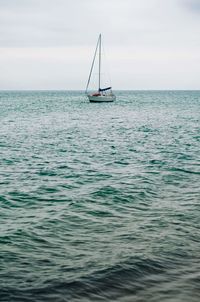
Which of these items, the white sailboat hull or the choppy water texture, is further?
the white sailboat hull

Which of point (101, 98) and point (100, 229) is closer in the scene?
point (100, 229)

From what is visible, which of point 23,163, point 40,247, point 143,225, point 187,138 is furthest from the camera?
point 187,138

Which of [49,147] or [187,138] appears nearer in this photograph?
[49,147]

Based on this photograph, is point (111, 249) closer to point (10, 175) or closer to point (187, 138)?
point (10, 175)

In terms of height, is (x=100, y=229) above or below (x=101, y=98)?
below

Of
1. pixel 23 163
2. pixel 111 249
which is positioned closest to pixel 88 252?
pixel 111 249

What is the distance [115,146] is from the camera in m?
32.6

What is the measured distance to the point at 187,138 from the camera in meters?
37.7

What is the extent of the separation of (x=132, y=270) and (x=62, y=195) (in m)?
7.53

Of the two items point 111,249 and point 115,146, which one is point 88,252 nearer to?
point 111,249

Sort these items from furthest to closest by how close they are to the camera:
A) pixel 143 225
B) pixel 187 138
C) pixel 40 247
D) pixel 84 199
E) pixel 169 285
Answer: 1. pixel 187 138
2. pixel 84 199
3. pixel 143 225
4. pixel 40 247
5. pixel 169 285

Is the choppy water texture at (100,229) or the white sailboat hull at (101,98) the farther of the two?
the white sailboat hull at (101,98)

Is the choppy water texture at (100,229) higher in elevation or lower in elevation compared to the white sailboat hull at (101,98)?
lower

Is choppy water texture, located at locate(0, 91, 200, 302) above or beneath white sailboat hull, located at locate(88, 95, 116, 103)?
beneath
